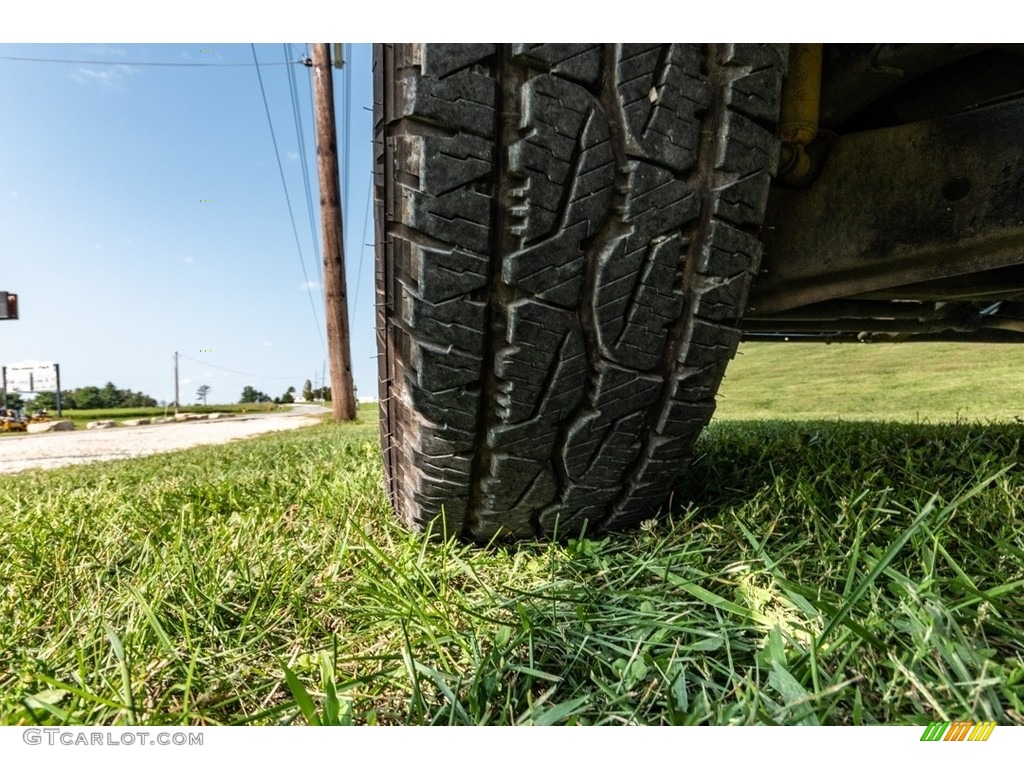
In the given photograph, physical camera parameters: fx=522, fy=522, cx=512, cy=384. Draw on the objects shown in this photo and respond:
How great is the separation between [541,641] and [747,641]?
213 mm

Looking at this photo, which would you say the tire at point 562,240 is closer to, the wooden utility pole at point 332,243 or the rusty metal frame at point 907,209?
the rusty metal frame at point 907,209

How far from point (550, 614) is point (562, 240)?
43 cm

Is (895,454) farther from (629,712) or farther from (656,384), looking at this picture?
(629,712)

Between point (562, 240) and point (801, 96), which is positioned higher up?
point (801, 96)

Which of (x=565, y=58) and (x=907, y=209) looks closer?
(x=565, y=58)

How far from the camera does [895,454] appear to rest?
1.09 metres
